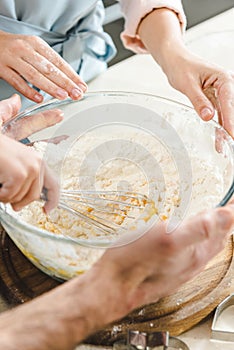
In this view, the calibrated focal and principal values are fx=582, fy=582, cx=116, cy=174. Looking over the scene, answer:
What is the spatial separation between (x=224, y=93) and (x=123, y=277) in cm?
49

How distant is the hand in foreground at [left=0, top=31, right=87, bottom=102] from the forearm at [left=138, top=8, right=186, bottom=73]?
0.19m

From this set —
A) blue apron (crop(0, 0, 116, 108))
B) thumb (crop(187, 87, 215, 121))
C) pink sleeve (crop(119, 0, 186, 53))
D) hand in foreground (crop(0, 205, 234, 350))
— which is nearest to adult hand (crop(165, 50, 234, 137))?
thumb (crop(187, 87, 215, 121))

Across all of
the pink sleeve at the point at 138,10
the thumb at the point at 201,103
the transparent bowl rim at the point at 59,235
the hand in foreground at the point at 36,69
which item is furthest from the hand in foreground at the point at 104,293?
the pink sleeve at the point at 138,10

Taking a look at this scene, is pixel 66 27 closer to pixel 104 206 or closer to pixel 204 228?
pixel 104 206

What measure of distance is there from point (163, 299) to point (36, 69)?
462mm

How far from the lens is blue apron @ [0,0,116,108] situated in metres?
1.17

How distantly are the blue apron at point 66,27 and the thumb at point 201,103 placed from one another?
37 cm

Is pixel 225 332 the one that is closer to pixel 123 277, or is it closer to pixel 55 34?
pixel 123 277

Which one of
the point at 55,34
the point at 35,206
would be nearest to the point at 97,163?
the point at 35,206

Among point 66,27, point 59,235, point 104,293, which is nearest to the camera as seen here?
point 104,293

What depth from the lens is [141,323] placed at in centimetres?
79

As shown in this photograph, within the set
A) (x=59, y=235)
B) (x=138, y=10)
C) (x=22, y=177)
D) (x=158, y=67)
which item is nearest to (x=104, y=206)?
(x=59, y=235)

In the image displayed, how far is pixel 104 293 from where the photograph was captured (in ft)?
1.78

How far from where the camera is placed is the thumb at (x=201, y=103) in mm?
939
